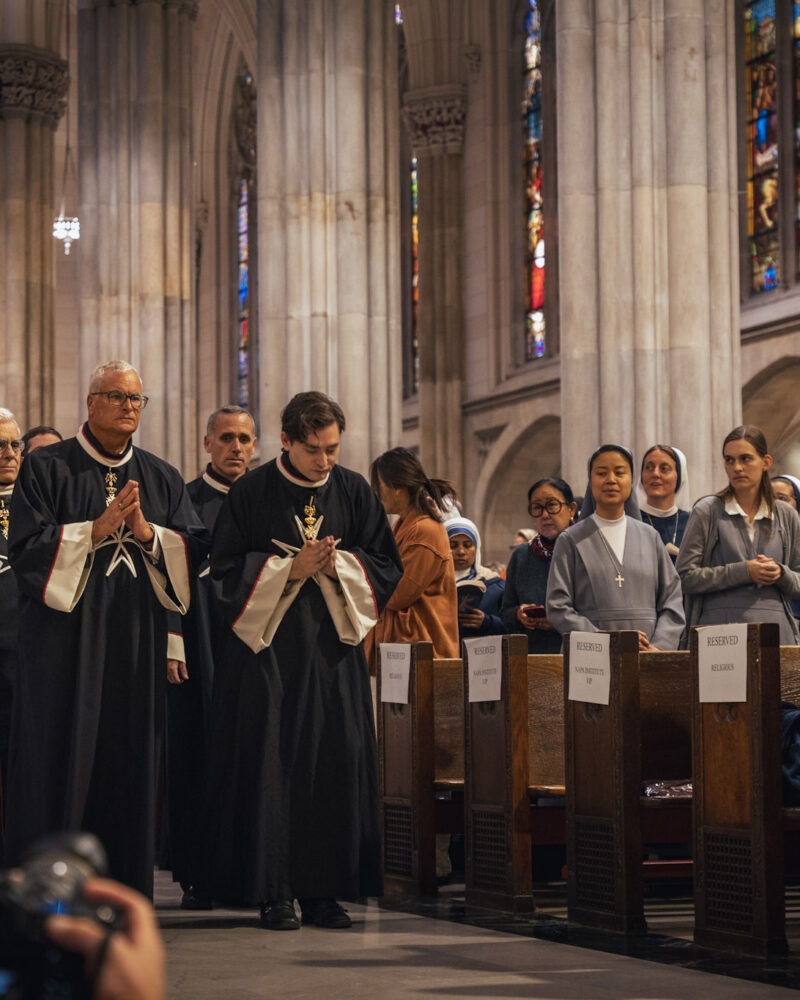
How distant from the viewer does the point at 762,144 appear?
Answer: 20641 millimetres

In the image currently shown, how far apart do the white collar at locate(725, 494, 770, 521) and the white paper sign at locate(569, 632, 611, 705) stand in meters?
1.30

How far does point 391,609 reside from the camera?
7.59 meters

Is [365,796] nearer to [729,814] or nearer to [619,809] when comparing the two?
[619,809]

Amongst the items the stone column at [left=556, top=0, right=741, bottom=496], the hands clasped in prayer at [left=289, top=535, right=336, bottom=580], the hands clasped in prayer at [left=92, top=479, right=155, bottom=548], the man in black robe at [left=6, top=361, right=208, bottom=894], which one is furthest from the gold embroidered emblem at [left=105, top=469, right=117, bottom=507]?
the stone column at [left=556, top=0, right=741, bottom=496]

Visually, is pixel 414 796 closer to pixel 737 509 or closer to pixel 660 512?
pixel 737 509

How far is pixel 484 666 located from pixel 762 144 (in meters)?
15.3

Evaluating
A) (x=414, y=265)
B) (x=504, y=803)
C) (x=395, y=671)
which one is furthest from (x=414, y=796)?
(x=414, y=265)

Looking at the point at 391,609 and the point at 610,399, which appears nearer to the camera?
the point at 391,609

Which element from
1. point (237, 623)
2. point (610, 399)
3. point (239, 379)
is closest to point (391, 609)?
point (237, 623)

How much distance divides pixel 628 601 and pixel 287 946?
2.08 metres

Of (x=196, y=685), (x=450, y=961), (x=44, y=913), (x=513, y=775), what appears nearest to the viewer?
(x=44, y=913)

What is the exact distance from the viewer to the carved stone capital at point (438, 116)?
25.9 metres

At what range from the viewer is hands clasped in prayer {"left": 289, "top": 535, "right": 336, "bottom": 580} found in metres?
5.96

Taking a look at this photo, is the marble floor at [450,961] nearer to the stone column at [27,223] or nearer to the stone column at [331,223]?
the stone column at [331,223]
